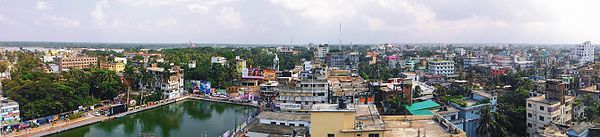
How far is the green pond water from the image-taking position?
2202 cm

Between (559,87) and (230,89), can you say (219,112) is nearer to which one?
(230,89)

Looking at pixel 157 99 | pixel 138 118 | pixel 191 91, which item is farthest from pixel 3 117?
pixel 191 91

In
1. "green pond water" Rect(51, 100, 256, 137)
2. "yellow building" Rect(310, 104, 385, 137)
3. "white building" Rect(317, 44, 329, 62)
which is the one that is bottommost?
"green pond water" Rect(51, 100, 256, 137)

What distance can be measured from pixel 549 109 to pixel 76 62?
163 ft

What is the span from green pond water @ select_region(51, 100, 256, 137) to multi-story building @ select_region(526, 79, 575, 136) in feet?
45.3

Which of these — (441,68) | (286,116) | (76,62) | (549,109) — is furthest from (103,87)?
(441,68)

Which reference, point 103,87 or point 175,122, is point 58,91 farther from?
point 175,122

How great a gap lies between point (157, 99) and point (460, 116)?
21.5 metres

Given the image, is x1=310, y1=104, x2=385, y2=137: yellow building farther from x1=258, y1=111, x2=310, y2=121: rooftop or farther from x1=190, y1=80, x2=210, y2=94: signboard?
x1=190, y1=80, x2=210, y2=94: signboard

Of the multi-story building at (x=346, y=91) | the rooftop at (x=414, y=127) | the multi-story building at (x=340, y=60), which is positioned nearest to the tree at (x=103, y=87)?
the multi-story building at (x=346, y=91)

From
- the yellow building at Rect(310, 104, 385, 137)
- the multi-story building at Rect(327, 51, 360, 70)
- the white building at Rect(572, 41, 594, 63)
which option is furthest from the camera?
the white building at Rect(572, 41, 594, 63)

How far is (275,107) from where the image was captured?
24203 mm

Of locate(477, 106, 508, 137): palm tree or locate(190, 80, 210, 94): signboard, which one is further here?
locate(190, 80, 210, 94): signboard

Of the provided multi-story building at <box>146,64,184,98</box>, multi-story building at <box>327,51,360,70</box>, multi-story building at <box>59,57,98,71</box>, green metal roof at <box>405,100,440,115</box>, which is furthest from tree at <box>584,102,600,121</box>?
multi-story building at <box>59,57,98,71</box>
